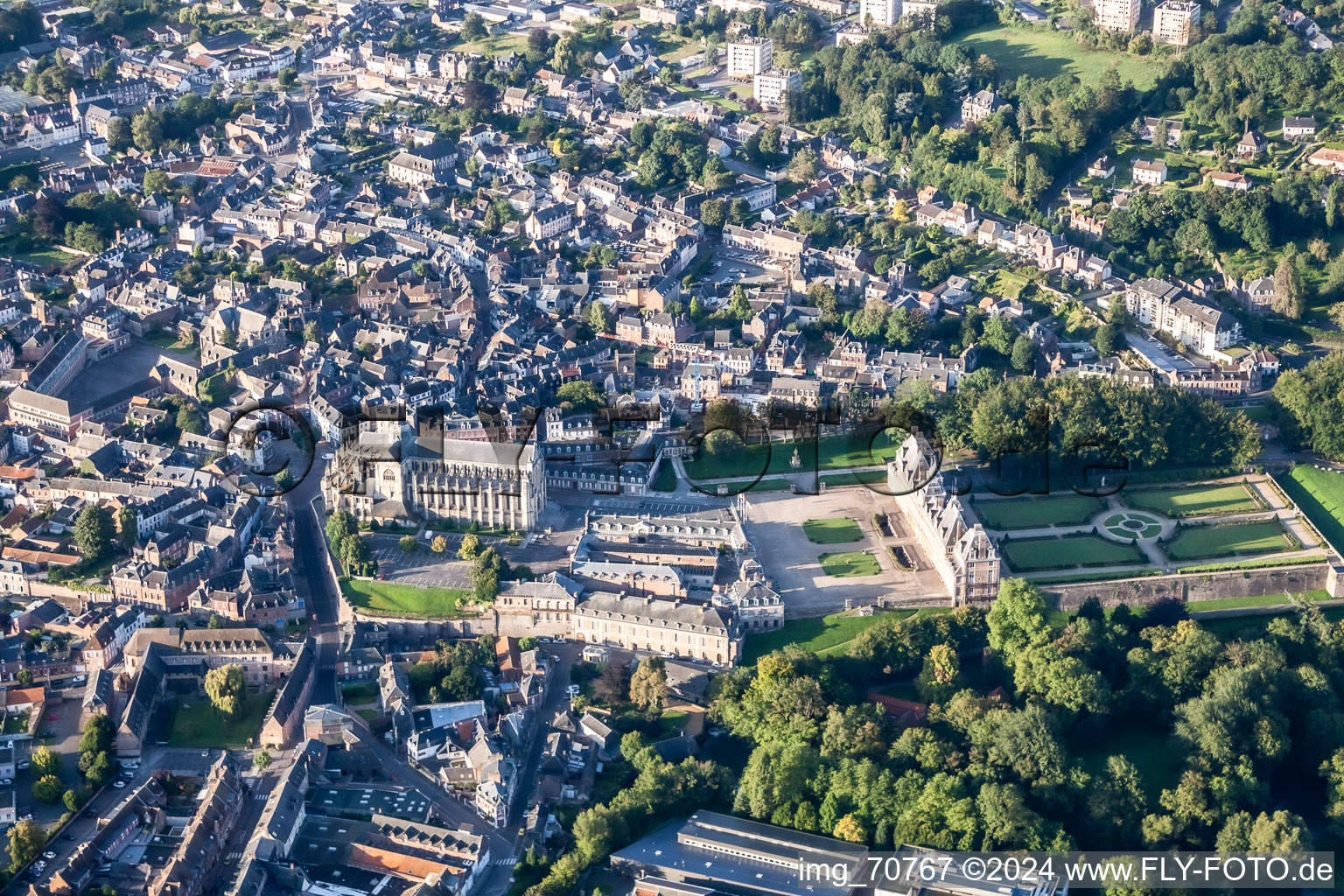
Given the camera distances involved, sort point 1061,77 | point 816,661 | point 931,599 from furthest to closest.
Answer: point 1061,77
point 931,599
point 816,661

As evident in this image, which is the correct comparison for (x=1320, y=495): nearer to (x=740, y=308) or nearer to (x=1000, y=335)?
(x=1000, y=335)

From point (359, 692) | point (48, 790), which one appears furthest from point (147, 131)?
point (48, 790)

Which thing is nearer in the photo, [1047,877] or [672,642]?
[1047,877]

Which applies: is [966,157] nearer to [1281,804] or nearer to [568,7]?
[568,7]

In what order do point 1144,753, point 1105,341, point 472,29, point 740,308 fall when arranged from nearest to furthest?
point 1144,753
point 1105,341
point 740,308
point 472,29

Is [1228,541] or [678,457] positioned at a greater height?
[678,457]

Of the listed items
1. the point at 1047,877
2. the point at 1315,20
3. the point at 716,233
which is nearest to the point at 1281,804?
the point at 1047,877

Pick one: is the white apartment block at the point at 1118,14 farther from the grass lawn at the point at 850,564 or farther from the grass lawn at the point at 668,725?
the grass lawn at the point at 668,725
